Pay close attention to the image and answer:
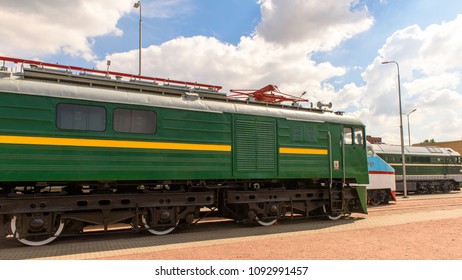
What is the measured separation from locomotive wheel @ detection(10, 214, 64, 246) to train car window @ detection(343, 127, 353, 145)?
10.0m

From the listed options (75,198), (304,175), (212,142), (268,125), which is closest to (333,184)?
(304,175)

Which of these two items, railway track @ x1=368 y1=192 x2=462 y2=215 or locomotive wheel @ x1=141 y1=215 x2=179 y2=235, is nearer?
locomotive wheel @ x1=141 y1=215 x2=179 y2=235

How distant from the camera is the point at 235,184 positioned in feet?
37.8

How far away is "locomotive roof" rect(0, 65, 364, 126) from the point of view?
852 cm

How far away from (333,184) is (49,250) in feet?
31.9

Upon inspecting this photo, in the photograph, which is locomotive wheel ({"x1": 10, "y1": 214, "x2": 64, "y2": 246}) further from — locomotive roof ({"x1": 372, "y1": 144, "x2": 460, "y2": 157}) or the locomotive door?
locomotive roof ({"x1": 372, "y1": 144, "x2": 460, "y2": 157})

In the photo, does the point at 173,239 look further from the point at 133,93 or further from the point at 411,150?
the point at 411,150

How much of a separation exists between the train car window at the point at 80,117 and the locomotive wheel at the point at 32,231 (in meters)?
2.30

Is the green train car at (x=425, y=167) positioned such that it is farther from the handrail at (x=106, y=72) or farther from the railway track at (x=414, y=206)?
the handrail at (x=106, y=72)

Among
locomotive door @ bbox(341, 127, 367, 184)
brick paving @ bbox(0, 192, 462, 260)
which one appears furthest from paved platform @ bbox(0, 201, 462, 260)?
locomotive door @ bbox(341, 127, 367, 184)

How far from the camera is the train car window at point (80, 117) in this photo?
339 inches

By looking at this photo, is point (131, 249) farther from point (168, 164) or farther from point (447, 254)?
point (447, 254)

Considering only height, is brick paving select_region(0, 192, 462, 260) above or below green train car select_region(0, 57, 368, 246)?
below

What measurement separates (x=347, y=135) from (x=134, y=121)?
8.26 metres
